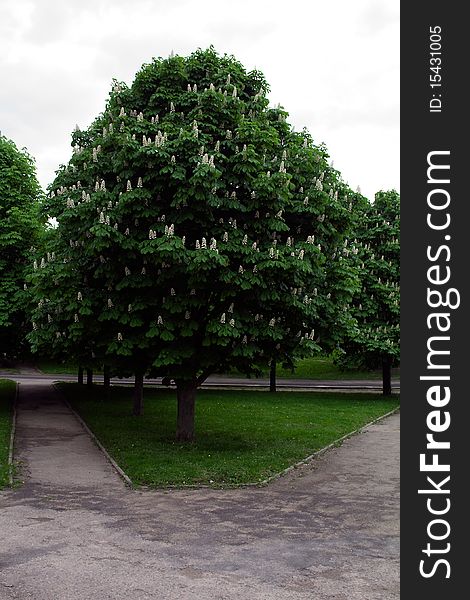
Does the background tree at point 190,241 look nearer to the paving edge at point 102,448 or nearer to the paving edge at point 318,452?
the paving edge at point 102,448

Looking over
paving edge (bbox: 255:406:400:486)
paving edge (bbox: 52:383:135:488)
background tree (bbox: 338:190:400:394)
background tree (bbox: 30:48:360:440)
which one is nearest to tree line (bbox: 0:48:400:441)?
background tree (bbox: 30:48:360:440)

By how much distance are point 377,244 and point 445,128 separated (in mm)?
27372

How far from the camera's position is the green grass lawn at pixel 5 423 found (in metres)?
→ 14.4

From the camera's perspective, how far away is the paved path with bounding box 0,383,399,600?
320 inches

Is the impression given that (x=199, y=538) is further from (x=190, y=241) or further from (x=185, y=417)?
(x=185, y=417)

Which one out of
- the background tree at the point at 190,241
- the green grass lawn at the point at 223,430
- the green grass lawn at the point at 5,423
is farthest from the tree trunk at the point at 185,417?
the green grass lawn at the point at 5,423

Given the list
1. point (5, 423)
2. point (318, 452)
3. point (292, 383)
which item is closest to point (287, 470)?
point (318, 452)

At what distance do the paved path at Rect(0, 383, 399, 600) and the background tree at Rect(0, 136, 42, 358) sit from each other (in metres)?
9.93

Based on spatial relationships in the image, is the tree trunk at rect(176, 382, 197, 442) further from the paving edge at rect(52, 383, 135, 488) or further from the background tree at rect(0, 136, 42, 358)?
the background tree at rect(0, 136, 42, 358)

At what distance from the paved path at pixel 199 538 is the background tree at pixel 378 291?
621 inches

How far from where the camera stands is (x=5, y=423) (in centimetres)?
2205

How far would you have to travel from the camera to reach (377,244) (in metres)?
34.0

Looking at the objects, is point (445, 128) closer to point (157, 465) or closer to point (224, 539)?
point (224, 539)

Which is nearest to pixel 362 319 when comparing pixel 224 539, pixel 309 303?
pixel 309 303
